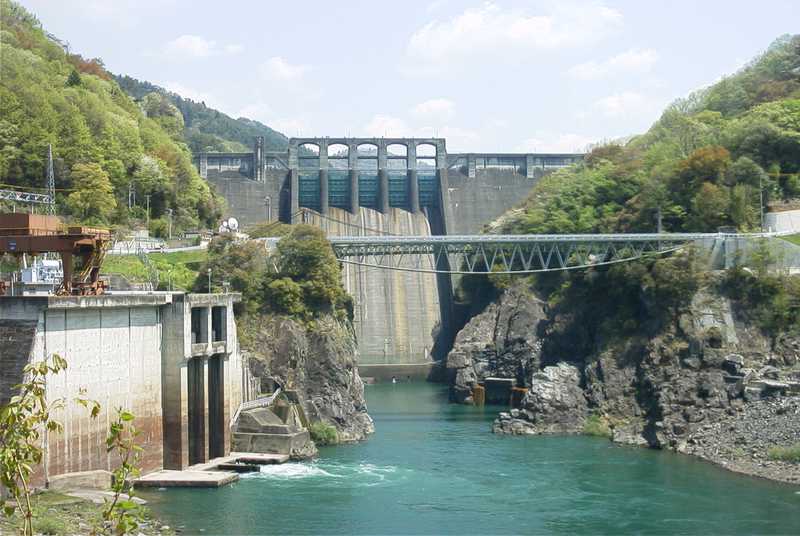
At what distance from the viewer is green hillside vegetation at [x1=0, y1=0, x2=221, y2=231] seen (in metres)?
73.8

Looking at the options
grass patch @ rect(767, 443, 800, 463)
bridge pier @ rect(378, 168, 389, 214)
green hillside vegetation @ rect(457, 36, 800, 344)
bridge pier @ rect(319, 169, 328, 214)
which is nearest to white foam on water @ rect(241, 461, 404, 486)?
grass patch @ rect(767, 443, 800, 463)

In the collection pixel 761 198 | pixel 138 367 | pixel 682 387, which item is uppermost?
pixel 761 198

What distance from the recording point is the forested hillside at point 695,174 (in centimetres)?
7581

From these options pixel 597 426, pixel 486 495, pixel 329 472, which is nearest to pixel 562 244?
pixel 597 426

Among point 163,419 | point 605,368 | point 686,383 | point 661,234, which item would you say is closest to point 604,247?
point 661,234

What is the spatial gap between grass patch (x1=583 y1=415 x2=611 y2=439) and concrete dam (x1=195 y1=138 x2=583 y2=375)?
34403 mm

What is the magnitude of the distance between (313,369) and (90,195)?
22.7 metres

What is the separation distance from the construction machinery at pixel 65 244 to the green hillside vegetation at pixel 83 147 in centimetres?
2736

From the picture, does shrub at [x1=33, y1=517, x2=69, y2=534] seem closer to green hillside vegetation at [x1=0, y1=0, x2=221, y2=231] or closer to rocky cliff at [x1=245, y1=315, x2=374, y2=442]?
rocky cliff at [x1=245, y1=315, x2=374, y2=442]

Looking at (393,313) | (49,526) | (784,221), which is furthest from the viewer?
(393,313)

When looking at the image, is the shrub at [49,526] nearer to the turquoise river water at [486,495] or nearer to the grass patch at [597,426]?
the turquoise river water at [486,495]

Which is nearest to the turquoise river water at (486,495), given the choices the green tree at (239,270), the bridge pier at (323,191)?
the green tree at (239,270)

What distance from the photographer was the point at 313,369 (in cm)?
6191

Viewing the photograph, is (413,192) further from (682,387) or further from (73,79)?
(682,387)
